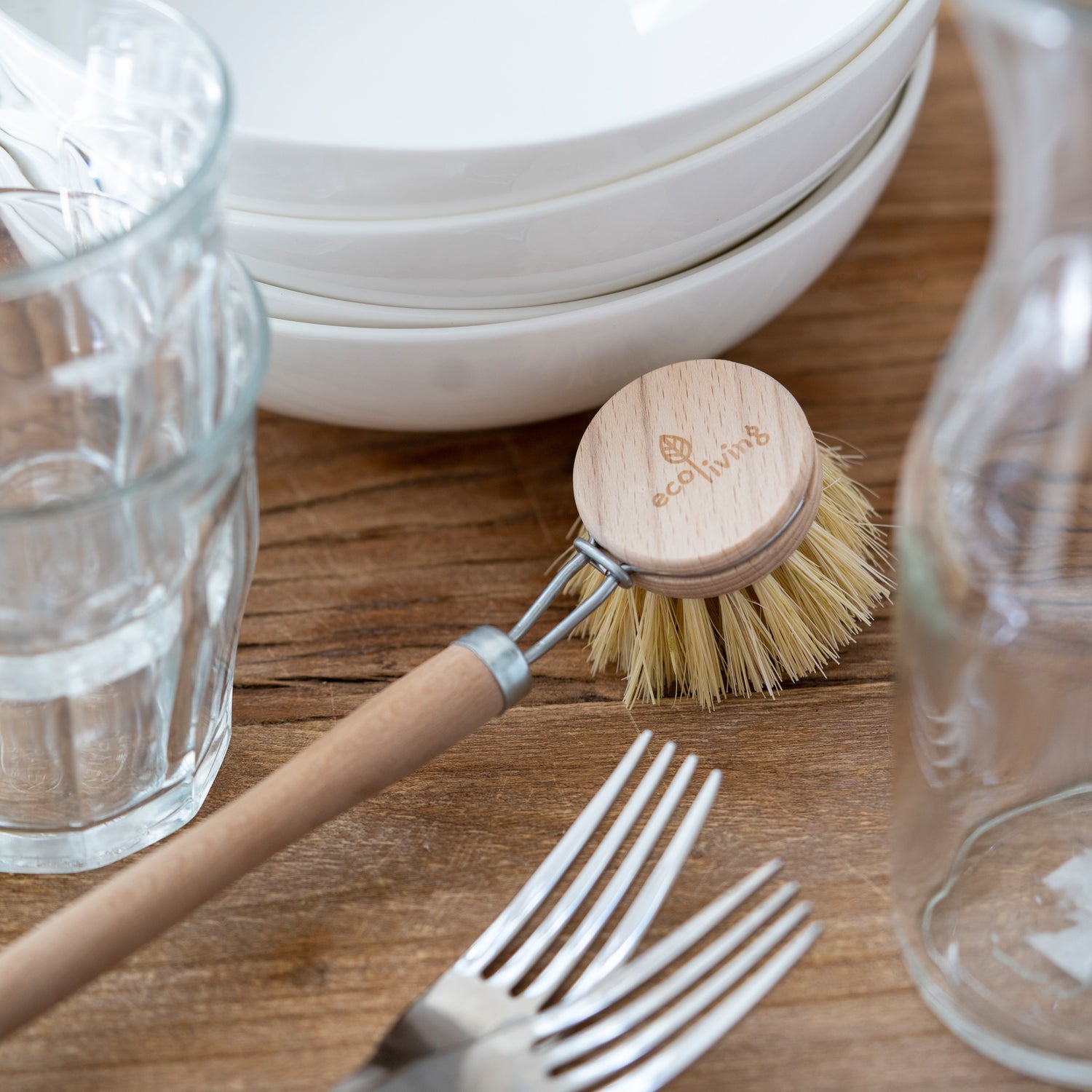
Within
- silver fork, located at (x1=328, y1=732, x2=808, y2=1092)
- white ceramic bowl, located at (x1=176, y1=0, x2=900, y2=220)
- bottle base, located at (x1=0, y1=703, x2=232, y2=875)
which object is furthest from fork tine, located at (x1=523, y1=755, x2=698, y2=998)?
white ceramic bowl, located at (x1=176, y1=0, x2=900, y2=220)

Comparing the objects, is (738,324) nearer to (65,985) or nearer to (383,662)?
(383,662)

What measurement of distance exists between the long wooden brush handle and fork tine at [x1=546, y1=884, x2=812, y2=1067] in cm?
8

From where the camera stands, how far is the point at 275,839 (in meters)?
0.31

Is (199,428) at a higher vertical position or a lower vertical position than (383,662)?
higher

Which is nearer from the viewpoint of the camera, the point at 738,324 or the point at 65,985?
the point at 65,985

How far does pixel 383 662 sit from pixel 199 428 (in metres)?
0.13

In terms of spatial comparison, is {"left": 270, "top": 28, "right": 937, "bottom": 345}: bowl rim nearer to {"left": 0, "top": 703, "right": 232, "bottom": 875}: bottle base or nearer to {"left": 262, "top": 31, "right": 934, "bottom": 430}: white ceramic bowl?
{"left": 262, "top": 31, "right": 934, "bottom": 430}: white ceramic bowl

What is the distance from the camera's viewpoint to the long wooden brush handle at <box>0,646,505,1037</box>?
0.93 ft

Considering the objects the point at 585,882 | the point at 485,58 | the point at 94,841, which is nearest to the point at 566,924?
the point at 585,882

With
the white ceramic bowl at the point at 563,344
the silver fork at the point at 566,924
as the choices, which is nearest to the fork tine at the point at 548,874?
the silver fork at the point at 566,924

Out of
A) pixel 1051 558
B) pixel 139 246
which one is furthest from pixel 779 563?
pixel 139 246

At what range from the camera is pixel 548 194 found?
0.34 m

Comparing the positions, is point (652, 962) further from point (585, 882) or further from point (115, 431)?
point (115, 431)

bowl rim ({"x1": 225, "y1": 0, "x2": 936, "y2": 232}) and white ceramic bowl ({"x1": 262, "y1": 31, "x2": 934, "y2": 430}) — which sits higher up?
bowl rim ({"x1": 225, "y1": 0, "x2": 936, "y2": 232})
